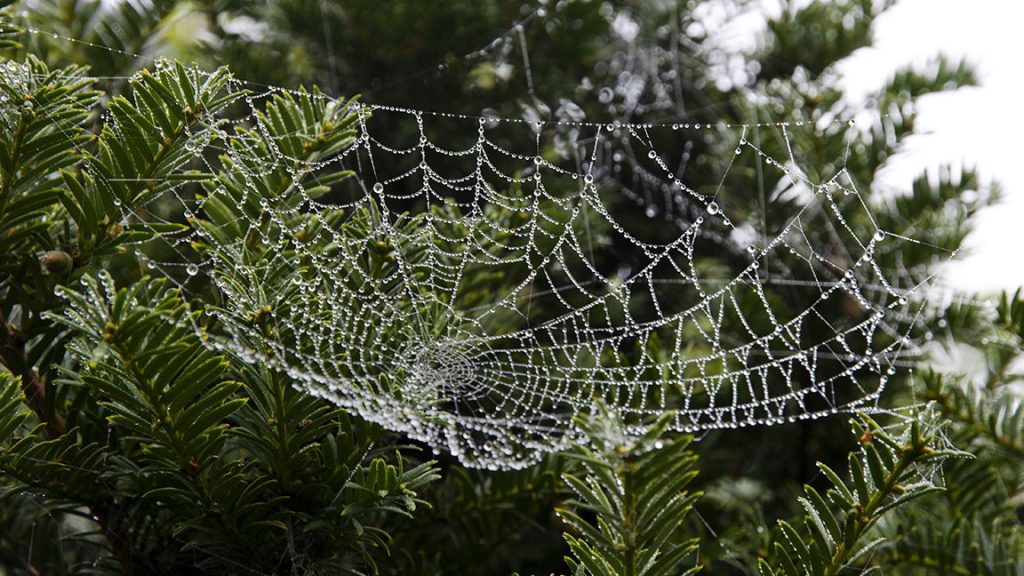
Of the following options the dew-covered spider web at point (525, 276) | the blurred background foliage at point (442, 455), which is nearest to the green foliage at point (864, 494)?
the blurred background foliage at point (442, 455)

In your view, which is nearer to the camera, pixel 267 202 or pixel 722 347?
pixel 267 202

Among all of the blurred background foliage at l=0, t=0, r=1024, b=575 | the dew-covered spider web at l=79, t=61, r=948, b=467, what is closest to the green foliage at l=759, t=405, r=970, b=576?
the blurred background foliage at l=0, t=0, r=1024, b=575

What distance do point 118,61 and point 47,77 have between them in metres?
0.45

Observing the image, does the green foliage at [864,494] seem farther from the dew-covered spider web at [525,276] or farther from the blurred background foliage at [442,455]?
the dew-covered spider web at [525,276]

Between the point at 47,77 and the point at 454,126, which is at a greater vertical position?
the point at 47,77

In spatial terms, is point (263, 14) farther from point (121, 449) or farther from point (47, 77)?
point (121, 449)

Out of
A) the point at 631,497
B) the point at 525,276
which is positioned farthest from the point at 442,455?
the point at 631,497

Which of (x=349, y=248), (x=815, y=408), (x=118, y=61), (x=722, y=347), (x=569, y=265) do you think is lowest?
(x=815, y=408)

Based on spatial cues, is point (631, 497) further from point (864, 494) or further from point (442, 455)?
point (442, 455)

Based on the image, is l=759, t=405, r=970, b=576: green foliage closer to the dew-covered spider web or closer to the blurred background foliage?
the blurred background foliage

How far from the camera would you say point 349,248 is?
72 centimetres

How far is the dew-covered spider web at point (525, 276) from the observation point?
26.9 inches

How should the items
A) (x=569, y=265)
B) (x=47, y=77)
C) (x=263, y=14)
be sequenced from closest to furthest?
(x=47, y=77)
(x=569, y=265)
(x=263, y=14)

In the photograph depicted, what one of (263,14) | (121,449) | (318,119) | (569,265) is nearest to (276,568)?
(121,449)
